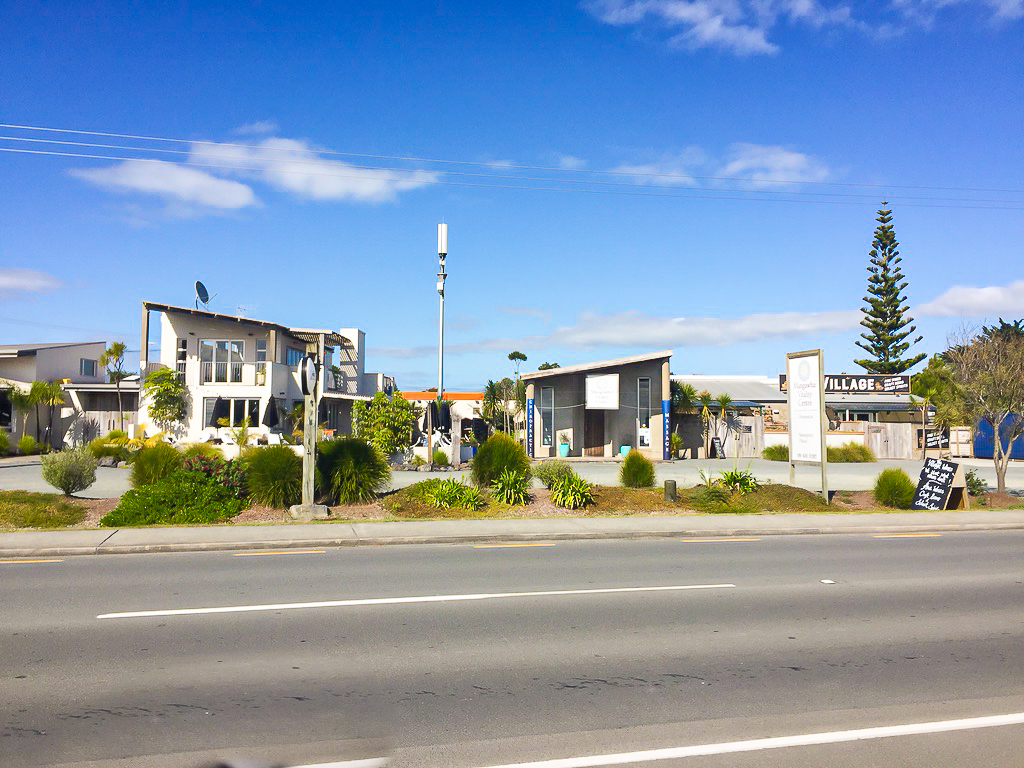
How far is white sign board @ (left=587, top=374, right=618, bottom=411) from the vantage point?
125ft

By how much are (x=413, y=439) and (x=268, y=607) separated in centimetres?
2606

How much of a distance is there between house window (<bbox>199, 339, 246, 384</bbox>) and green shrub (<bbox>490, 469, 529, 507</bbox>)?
85.7ft

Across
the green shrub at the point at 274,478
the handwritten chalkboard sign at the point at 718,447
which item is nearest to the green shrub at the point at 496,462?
the green shrub at the point at 274,478

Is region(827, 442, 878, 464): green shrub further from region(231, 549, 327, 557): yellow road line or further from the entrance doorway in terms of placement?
region(231, 549, 327, 557): yellow road line

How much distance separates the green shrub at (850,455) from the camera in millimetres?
39594

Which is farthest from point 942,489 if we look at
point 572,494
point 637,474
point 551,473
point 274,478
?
point 274,478

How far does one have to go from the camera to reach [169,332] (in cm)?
4109

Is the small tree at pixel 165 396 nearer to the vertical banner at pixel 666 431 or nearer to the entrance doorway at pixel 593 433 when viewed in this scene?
the entrance doorway at pixel 593 433

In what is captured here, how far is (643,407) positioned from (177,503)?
85.4 feet

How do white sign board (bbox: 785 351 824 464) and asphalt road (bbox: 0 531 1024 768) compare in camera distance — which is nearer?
asphalt road (bbox: 0 531 1024 768)

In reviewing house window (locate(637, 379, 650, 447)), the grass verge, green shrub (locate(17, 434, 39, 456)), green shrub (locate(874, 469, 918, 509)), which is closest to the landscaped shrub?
the grass verge

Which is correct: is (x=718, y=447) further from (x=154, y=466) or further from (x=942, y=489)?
(x=154, y=466)

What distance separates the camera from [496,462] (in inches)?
745

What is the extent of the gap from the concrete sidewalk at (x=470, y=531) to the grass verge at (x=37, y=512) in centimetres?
89
